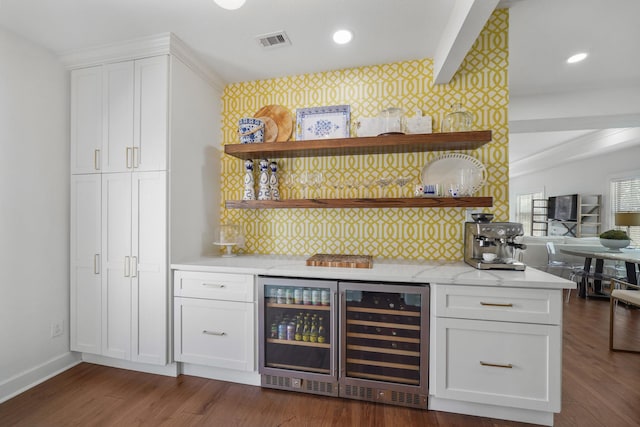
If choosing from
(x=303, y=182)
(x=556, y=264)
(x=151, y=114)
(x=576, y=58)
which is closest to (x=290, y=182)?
(x=303, y=182)

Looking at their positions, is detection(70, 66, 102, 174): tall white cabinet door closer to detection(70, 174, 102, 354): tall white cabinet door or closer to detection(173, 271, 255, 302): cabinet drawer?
detection(70, 174, 102, 354): tall white cabinet door

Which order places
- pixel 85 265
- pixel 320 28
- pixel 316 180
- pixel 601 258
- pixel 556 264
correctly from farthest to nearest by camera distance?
pixel 556 264 → pixel 601 258 → pixel 316 180 → pixel 85 265 → pixel 320 28

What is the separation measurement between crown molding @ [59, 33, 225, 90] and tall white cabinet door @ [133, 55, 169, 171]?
65 millimetres

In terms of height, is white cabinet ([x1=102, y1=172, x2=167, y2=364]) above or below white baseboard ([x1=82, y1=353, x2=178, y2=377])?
above

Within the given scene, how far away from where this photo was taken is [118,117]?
227 centimetres

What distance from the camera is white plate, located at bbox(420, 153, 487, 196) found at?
7.20 ft

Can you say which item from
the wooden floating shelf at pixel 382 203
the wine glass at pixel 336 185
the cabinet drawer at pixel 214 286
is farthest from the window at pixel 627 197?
the cabinet drawer at pixel 214 286

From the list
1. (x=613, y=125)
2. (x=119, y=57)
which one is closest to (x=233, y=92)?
(x=119, y=57)

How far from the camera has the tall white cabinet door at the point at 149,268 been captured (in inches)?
85.3

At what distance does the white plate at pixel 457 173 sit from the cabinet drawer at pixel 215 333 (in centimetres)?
174

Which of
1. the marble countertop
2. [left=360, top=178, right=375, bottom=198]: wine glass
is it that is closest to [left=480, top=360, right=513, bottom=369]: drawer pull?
the marble countertop

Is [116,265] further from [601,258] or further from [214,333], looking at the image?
[601,258]

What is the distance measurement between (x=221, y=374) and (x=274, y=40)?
257 cm

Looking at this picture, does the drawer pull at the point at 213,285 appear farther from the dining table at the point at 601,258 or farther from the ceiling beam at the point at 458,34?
the dining table at the point at 601,258
